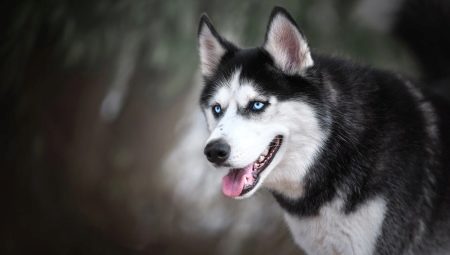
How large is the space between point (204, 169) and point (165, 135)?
165 millimetres

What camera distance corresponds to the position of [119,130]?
1.86m

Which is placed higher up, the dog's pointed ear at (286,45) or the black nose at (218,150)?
the dog's pointed ear at (286,45)

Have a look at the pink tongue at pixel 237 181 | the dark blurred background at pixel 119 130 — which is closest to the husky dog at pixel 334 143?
the pink tongue at pixel 237 181

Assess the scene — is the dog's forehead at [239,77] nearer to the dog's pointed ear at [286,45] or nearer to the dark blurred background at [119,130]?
the dog's pointed ear at [286,45]

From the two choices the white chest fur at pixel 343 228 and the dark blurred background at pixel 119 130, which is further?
the dark blurred background at pixel 119 130

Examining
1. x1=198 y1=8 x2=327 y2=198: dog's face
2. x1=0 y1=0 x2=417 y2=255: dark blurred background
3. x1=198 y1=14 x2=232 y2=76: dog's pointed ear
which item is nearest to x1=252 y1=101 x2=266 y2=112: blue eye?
x1=198 y1=8 x2=327 y2=198: dog's face

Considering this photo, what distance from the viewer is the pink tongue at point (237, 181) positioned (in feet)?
3.32

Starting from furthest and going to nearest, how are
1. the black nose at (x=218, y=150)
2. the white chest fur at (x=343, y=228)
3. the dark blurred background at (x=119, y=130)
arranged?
the dark blurred background at (x=119, y=130) → the white chest fur at (x=343, y=228) → the black nose at (x=218, y=150)

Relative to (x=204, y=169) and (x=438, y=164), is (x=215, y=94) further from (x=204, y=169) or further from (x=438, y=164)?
(x=204, y=169)

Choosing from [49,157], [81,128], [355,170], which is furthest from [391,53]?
[49,157]

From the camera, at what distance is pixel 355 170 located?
1085 millimetres

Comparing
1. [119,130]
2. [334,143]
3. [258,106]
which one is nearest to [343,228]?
[334,143]

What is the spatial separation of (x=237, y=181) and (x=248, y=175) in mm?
21

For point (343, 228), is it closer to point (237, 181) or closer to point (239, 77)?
point (237, 181)
